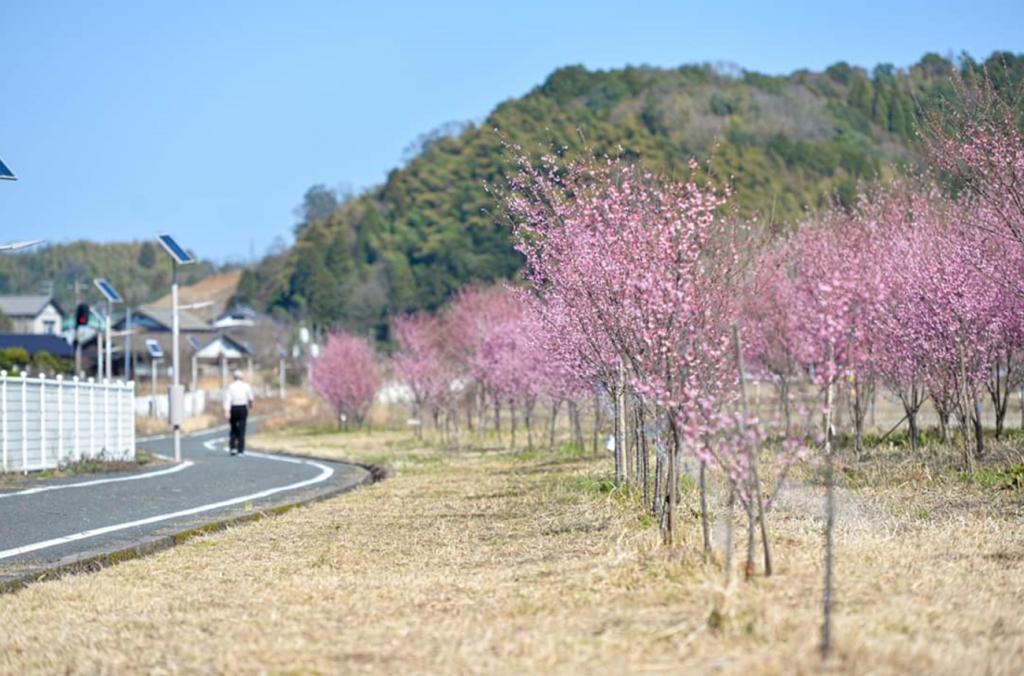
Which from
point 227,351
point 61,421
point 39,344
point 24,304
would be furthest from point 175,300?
point 24,304

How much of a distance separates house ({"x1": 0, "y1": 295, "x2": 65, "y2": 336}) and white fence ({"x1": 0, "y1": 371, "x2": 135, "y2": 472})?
98.9 metres

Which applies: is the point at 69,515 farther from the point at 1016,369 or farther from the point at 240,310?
the point at 240,310

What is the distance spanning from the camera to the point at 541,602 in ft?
23.3

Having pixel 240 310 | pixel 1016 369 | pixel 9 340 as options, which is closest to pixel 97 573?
pixel 1016 369

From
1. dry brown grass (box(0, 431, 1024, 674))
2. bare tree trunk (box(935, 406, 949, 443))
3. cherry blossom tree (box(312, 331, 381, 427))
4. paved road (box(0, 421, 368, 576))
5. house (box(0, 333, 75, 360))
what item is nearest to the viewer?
dry brown grass (box(0, 431, 1024, 674))

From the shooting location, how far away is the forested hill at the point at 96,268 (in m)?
163

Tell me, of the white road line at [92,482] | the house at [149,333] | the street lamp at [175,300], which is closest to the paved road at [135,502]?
the white road line at [92,482]

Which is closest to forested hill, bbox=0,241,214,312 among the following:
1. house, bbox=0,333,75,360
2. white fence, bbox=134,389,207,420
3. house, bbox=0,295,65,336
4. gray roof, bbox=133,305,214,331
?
house, bbox=0,295,65,336

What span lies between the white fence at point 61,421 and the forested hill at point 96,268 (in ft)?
425

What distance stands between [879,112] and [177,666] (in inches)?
3539

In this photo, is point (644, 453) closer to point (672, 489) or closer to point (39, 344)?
point (672, 489)

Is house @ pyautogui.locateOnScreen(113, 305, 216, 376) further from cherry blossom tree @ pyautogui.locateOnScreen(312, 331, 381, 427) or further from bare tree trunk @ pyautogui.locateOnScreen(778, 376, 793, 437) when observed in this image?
bare tree trunk @ pyautogui.locateOnScreen(778, 376, 793, 437)

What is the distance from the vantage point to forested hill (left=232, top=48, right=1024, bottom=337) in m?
76.2

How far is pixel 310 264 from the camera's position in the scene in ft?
342
